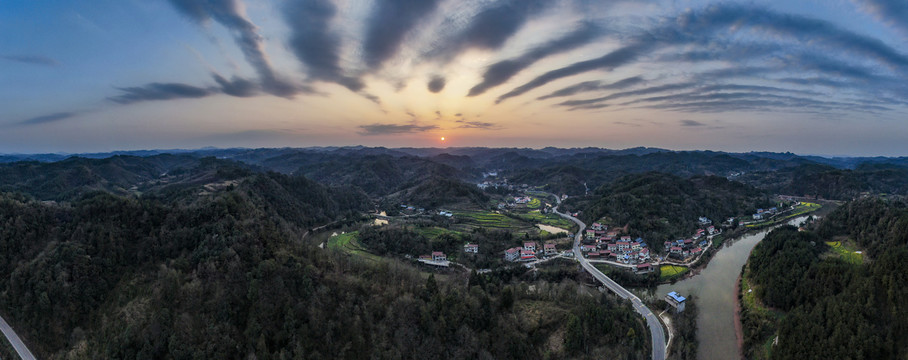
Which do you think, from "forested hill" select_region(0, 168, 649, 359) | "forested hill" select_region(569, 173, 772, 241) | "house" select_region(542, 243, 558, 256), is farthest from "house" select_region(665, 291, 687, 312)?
"forested hill" select_region(569, 173, 772, 241)

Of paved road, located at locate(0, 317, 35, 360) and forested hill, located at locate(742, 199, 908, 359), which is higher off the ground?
forested hill, located at locate(742, 199, 908, 359)

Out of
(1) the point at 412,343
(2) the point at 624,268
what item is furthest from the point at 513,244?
(1) the point at 412,343

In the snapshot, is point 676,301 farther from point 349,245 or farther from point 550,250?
point 349,245

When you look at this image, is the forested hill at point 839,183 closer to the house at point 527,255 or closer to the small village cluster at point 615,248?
the small village cluster at point 615,248

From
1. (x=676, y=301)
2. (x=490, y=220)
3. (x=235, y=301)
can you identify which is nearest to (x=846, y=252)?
(x=676, y=301)

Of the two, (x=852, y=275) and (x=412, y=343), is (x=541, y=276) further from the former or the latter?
(x=852, y=275)

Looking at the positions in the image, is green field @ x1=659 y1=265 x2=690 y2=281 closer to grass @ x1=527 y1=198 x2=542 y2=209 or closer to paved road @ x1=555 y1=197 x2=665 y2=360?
paved road @ x1=555 y1=197 x2=665 y2=360
